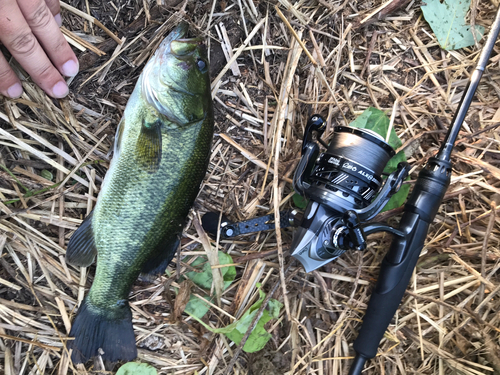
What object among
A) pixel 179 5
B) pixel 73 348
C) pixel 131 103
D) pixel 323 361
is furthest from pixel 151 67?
pixel 323 361

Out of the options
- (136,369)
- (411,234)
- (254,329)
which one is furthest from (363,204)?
(136,369)

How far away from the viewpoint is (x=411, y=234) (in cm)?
241

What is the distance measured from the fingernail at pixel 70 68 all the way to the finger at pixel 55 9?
33 cm

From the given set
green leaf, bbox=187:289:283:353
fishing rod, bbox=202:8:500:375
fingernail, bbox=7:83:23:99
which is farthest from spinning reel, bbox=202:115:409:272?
fingernail, bbox=7:83:23:99

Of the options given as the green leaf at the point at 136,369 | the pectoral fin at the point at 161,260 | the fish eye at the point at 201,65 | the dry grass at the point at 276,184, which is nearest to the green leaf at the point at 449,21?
the dry grass at the point at 276,184

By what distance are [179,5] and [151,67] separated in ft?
2.22

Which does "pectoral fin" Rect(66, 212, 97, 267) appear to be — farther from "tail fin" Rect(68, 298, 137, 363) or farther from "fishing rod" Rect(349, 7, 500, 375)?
"fishing rod" Rect(349, 7, 500, 375)

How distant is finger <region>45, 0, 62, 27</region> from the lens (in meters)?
2.32

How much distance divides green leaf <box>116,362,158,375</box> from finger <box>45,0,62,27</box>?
256cm

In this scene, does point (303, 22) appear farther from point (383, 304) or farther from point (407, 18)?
point (383, 304)

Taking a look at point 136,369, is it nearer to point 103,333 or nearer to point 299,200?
point 103,333

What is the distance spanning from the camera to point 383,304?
2.54 m

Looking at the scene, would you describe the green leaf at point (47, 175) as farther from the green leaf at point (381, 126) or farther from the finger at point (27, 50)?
the green leaf at point (381, 126)

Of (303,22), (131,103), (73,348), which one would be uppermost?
(303,22)
